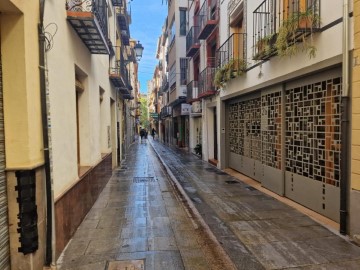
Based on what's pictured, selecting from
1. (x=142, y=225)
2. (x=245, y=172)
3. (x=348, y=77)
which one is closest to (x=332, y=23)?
(x=348, y=77)

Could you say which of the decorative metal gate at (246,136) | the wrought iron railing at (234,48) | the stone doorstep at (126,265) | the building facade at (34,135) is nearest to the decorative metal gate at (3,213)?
the building facade at (34,135)

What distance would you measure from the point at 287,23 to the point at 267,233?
405 centimetres

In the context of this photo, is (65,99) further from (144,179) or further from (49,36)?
(144,179)

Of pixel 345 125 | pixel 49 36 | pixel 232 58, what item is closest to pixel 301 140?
pixel 345 125

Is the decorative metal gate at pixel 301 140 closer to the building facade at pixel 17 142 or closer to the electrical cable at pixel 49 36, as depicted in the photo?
the electrical cable at pixel 49 36

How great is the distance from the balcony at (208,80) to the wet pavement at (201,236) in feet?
21.5

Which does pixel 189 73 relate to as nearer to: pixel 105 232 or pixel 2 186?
pixel 105 232

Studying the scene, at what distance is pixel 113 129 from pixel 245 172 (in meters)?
6.42

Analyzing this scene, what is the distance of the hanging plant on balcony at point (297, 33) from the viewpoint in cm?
598

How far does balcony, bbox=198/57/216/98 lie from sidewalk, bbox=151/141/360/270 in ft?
20.8

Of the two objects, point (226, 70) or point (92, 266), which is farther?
point (226, 70)

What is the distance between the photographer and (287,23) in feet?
20.7

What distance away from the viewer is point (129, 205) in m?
7.37

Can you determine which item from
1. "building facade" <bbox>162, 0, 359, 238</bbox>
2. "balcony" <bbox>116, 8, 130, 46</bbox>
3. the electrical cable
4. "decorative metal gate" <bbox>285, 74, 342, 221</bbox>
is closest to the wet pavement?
"decorative metal gate" <bbox>285, 74, 342, 221</bbox>
